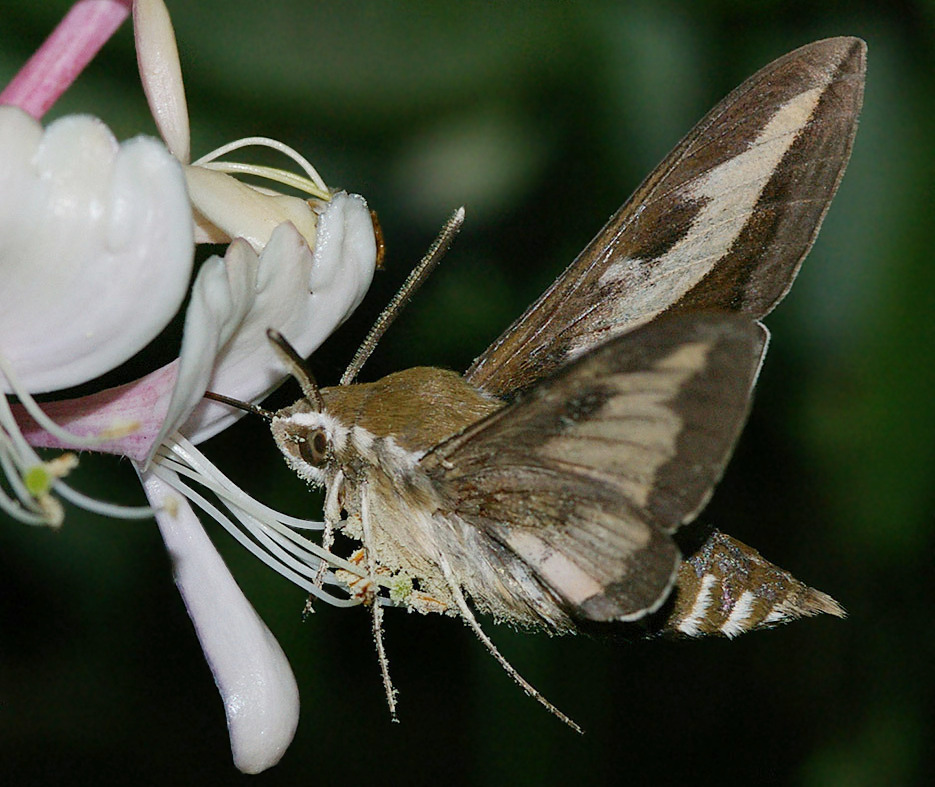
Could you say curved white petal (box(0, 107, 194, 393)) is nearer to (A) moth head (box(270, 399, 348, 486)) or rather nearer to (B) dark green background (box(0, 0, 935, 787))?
(A) moth head (box(270, 399, 348, 486))

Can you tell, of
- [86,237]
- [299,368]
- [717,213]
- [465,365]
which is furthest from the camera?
[465,365]

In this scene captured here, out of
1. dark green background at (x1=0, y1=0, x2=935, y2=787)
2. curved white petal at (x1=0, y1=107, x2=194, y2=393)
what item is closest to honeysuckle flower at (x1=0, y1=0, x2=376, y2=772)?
curved white petal at (x1=0, y1=107, x2=194, y2=393)

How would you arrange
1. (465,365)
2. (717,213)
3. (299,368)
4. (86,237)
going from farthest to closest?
1. (465,365)
2. (717,213)
3. (299,368)
4. (86,237)

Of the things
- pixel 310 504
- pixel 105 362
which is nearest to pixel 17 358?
pixel 105 362

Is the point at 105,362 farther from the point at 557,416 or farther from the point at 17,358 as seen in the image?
the point at 557,416

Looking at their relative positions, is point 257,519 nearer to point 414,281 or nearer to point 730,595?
point 414,281

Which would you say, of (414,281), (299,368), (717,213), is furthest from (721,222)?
(299,368)
